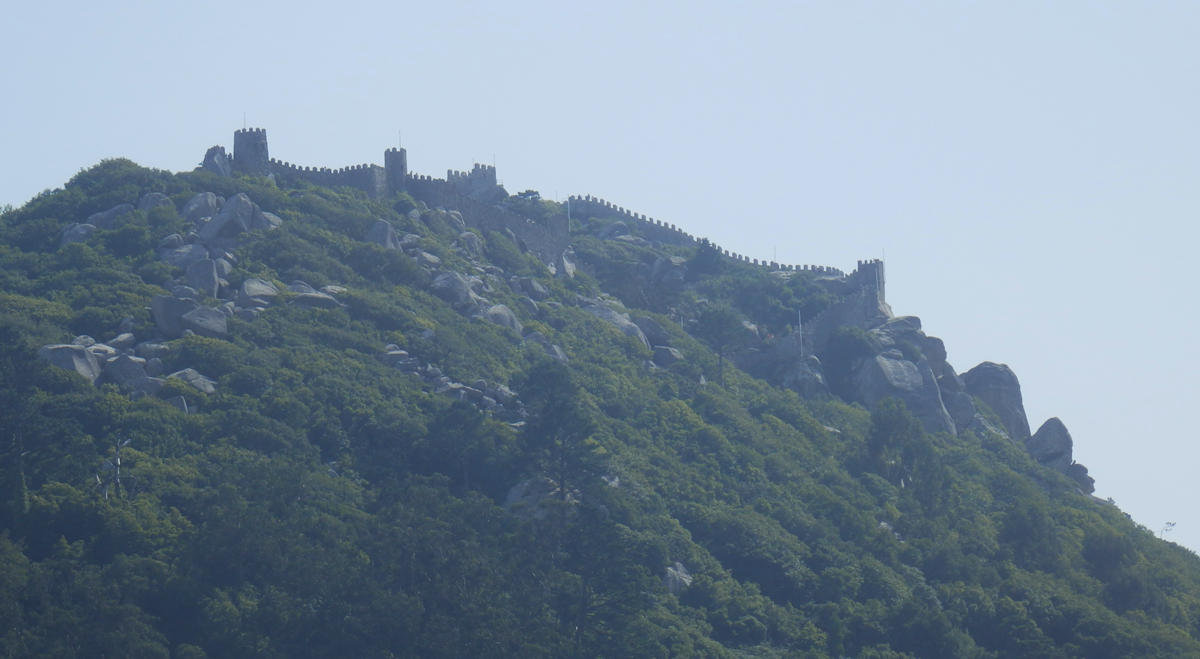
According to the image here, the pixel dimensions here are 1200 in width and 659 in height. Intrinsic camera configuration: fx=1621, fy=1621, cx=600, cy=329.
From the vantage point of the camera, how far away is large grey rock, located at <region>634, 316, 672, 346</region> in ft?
198

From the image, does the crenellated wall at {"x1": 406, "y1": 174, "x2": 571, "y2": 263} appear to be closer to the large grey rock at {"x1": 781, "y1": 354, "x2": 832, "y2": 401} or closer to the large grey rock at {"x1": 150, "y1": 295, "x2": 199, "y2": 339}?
the large grey rock at {"x1": 781, "y1": 354, "x2": 832, "y2": 401}

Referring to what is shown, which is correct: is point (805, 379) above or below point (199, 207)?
above

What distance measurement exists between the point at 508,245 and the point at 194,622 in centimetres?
2943

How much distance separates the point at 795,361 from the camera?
6356cm

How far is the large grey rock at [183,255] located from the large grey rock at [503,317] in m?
9.58

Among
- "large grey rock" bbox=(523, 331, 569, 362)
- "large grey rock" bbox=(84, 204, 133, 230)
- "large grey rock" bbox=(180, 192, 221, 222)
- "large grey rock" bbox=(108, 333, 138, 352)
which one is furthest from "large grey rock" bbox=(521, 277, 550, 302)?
"large grey rock" bbox=(108, 333, 138, 352)

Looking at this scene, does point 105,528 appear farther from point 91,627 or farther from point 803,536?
point 803,536

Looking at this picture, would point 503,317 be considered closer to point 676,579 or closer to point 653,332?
point 653,332

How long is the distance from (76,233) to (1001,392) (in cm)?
3680

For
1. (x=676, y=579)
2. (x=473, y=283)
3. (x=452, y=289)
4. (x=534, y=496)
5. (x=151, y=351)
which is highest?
(x=473, y=283)

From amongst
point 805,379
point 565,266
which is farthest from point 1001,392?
point 565,266

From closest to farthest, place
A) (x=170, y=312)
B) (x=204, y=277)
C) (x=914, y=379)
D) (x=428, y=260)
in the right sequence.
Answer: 1. (x=170, y=312)
2. (x=204, y=277)
3. (x=428, y=260)
4. (x=914, y=379)

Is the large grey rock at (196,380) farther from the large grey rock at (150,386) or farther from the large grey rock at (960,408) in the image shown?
the large grey rock at (960,408)

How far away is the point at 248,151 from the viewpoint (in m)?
62.6
